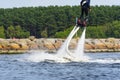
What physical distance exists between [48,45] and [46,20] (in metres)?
52.9

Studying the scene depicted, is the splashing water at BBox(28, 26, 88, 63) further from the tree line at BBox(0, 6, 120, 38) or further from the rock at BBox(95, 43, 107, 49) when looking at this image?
the tree line at BBox(0, 6, 120, 38)

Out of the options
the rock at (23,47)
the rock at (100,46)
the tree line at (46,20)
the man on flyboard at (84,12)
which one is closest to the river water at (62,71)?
the man on flyboard at (84,12)

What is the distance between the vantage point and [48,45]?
357ft

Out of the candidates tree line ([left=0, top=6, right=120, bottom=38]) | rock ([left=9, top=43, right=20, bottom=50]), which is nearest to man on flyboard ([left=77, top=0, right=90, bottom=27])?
rock ([left=9, top=43, right=20, bottom=50])

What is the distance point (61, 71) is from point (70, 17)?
380 ft

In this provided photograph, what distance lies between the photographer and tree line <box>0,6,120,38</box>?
518 feet

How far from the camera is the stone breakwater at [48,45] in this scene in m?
105

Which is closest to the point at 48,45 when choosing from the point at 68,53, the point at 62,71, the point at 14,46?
the point at 14,46

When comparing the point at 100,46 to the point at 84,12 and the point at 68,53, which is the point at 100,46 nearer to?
the point at 68,53

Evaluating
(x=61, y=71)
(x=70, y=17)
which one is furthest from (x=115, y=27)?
(x=61, y=71)

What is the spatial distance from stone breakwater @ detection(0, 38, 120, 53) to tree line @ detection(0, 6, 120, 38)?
40.1 m

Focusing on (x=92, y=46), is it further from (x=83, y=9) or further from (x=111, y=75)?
(x=111, y=75)

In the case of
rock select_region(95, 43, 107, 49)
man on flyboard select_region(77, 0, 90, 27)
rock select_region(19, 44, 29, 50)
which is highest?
man on flyboard select_region(77, 0, 90, 27)

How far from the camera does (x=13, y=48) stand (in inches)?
4129
